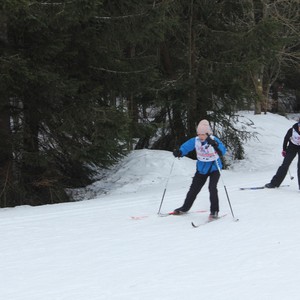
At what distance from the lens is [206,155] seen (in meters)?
7.86

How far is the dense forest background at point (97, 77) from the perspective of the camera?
10.7 m

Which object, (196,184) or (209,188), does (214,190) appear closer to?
(209,188)

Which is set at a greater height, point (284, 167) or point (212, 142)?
point (212, 142)

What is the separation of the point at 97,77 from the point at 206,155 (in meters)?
6.49

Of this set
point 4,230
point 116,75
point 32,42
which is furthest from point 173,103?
point 4,230

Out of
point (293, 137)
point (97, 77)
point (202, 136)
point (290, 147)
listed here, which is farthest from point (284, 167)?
point (97, 77)

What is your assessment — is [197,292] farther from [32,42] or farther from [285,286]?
[32,42]

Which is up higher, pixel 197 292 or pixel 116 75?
pixel 116 75

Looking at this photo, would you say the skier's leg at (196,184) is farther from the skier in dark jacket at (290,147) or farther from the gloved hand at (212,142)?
the skier in dark jacket at (290,147)

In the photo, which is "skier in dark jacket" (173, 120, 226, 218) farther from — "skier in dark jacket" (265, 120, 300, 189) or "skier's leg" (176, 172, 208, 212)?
"skier in dark jacket" (265, 120, 300, 189)

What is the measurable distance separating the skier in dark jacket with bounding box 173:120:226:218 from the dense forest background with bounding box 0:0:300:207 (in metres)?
3.84

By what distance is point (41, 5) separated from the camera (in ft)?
32.4

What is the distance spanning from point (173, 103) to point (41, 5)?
25.5 feet

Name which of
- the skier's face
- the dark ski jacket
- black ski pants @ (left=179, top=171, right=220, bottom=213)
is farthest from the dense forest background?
the dark ski jacket
